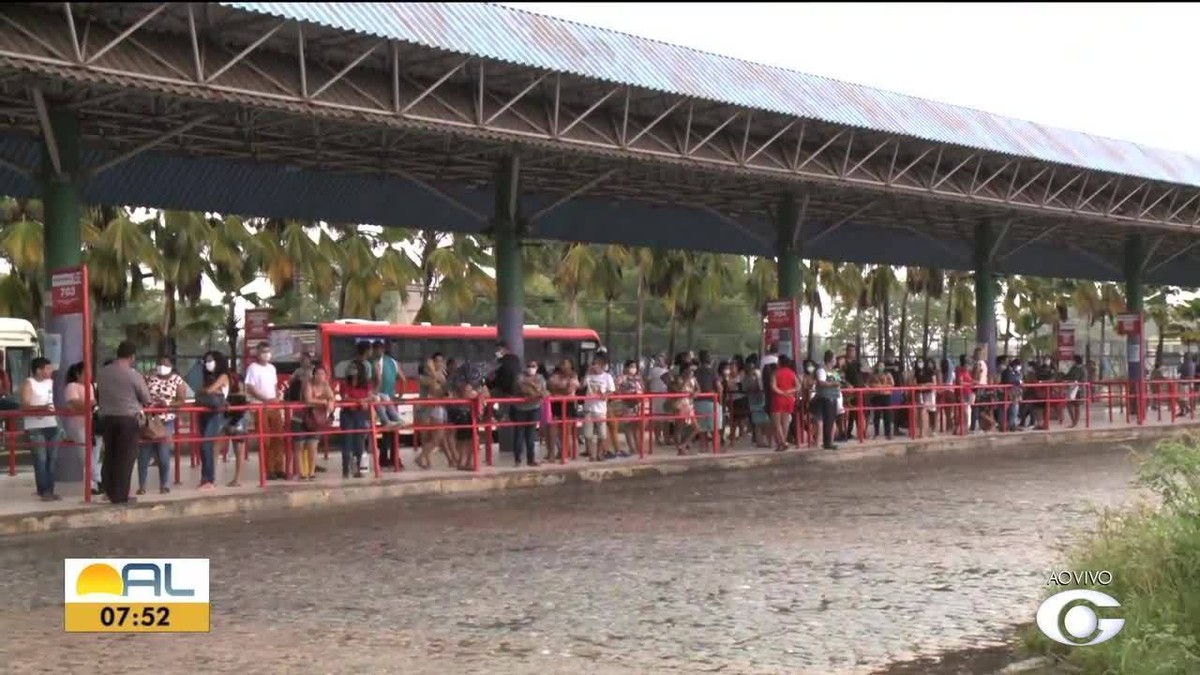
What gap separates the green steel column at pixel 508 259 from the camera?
2148 centimetres

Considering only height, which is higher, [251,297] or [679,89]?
[679,89]

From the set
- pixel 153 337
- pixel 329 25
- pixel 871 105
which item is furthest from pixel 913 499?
pixel 153 337

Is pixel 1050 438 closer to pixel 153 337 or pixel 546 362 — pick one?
pixel 546 362

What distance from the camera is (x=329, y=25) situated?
15.2 meters

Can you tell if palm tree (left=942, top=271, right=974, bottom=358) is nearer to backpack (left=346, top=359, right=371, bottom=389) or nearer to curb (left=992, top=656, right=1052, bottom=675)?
backpack (left=346, top=359, right=371, bottom=389)

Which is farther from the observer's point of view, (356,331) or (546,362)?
(546,362)

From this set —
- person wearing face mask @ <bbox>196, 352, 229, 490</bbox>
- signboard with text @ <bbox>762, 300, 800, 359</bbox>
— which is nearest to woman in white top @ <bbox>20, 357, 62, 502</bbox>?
person wearing face mask @ <bbox>196, 352, 229, 490</bbox>

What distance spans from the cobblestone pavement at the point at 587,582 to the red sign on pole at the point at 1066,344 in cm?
1708

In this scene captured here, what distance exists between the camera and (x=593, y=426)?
1986 cm

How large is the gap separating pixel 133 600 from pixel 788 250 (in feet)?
64.6

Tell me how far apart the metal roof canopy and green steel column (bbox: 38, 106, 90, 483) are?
358 millimetres

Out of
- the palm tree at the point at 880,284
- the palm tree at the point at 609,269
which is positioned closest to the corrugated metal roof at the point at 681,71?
the palm tree at the point at 609,269

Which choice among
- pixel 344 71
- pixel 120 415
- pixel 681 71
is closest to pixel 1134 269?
pixel 681 71

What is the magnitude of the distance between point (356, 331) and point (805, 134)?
1105 centimetres
